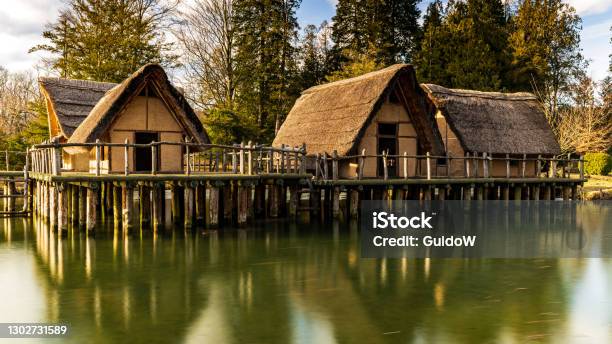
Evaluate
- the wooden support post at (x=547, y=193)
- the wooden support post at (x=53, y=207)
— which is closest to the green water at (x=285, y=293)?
the wooden support post at (x=53, y=207)

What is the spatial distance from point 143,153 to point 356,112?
8624 millimetres

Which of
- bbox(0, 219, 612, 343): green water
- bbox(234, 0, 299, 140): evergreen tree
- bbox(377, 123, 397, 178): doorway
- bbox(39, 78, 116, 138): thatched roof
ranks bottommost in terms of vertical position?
bbox(0, 219, 612, 343): green water

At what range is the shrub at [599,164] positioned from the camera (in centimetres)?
4103

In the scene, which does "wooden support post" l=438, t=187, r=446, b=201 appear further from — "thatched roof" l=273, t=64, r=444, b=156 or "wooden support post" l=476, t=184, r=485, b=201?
"thatched roof" l=273, t=64, r=444, b=156

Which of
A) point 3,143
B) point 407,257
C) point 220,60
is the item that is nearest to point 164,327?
point 407,257

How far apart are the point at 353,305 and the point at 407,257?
5.17m

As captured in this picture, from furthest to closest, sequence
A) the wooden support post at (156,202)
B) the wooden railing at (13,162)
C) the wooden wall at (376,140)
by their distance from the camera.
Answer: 1. the wooden railing at (13,162)
2. the wooden wall at (376,140)
3. the wooden support post at (156,202)

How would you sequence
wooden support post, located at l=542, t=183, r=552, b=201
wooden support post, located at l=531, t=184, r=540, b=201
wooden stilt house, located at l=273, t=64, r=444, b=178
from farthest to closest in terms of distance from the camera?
1. wooden support post, located at l=542, t=183, r=552, b=201
2. wooden support post, located at l=531, t=184, r=540, b=201
3. wooden stilt house, located at l=273, t=64, r=444, b=178

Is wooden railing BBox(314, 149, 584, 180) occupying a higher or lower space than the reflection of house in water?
lower

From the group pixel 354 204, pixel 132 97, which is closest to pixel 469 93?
pixel 354 204

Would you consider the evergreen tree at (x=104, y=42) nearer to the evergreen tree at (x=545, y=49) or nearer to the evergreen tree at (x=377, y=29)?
the evergreen tree at (x=377, y=29)

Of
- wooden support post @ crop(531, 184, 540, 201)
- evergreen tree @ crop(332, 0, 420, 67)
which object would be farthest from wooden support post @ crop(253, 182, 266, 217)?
evergreen tree @ crop(332, 0, 420, 67)

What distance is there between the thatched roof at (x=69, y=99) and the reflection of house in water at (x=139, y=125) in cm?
14

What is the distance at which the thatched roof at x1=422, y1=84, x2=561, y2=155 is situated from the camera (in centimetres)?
2766
